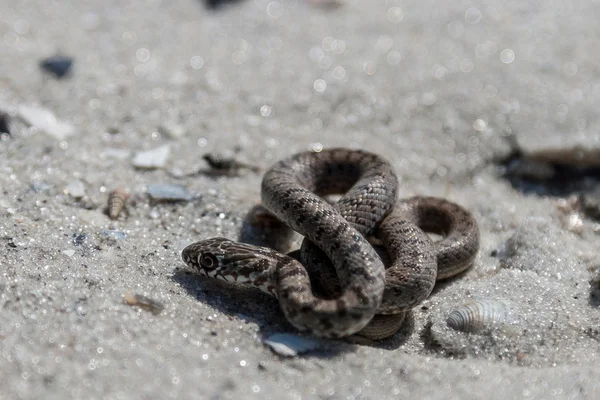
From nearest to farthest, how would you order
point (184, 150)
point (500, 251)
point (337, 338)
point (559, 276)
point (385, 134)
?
point (337, 338) → point (559, 276) → point (500, 251) → point (184, 150) → point (385, 134)

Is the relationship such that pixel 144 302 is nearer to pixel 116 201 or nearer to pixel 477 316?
pixel 116 201

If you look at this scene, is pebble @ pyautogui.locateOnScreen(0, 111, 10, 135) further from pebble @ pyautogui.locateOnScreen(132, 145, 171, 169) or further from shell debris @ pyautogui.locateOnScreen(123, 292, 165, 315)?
shell debris @ pyautogui.locateOnScreen(123, 292, 165, 315)

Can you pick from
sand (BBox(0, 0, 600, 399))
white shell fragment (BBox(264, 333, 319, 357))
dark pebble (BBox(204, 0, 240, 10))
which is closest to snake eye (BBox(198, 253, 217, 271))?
sand (BBox(0, 0, 600, 399))

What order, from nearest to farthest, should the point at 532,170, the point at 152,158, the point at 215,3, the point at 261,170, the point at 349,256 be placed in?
1. the point at 349,256
2. the point at 152,158
3. the point at 261,170
4. the point at 532,170
5. the point at 215,3

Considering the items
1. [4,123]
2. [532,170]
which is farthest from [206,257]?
[532,170]

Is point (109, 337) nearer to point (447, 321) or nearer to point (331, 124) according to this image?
point (447, 321)

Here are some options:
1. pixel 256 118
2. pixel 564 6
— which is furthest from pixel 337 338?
pixel 564 6
